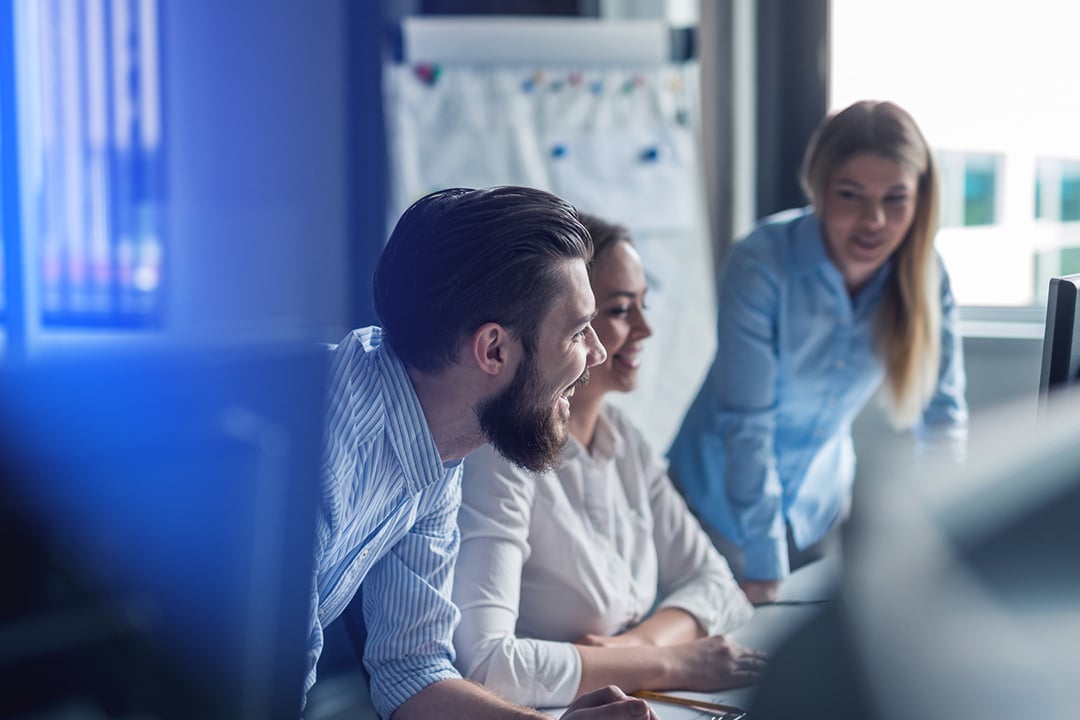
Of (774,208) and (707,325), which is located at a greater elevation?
(774,208)

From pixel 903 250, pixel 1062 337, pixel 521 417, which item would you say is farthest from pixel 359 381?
pixel 903 250

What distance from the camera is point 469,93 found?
278 cm

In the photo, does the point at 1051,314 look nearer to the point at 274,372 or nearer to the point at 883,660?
the point at 883,660

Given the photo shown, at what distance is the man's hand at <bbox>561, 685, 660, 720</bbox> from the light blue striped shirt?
19 centimetres

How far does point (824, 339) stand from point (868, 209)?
0.82 feet

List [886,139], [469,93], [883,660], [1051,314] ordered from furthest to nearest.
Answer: [469,93]
[886,139]
[1051,314]
[883,660]

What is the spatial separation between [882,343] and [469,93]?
1281 mm

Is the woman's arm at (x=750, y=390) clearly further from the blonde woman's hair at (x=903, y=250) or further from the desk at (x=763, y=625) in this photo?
the desk at (x=763, y=625)

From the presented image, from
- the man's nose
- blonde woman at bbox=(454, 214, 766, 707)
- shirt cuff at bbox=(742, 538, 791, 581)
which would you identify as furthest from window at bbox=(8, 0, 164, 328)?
the man's nose

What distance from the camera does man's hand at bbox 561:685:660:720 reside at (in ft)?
3.33

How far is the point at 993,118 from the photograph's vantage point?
3.09 metres

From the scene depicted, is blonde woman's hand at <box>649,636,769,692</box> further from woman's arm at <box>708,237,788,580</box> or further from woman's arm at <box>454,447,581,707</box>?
woman's arm at <box>708,237,788,580</box>

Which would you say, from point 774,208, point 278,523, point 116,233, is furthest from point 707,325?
point 278,523

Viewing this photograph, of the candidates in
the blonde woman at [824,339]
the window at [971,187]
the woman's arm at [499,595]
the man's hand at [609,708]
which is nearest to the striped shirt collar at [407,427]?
the woman's arm at [499,595]
